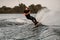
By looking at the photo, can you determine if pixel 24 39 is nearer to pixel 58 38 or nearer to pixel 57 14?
pixel 58 38

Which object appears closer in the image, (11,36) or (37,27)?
(11,36)

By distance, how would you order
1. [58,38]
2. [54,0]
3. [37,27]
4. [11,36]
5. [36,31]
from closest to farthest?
1. [58,38]
2. [11,36]
3. [36,31]
4. [37,27]
5. [54,0]

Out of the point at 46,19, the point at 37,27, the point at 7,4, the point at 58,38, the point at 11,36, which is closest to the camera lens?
the point at 58,38

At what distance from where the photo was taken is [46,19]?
29.7 ft

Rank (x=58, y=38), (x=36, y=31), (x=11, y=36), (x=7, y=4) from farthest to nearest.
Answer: (x=7, y=4) < (x=36, y=31) < (x=11, y=36) < (x=58, y=38)

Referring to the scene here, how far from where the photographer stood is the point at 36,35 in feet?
21.3

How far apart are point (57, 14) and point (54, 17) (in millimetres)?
242

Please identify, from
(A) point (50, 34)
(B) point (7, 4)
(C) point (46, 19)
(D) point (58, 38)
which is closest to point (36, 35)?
(A) point (50, 34)

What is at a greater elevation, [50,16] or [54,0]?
[54,0]

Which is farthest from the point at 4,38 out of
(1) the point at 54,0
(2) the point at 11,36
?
(1) the point at 54,0

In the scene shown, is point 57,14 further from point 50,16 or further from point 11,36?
point 11,36

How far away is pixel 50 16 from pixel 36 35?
2.95 m

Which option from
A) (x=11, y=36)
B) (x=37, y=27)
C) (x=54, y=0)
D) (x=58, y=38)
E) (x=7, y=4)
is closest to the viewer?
(x=58, y=38)

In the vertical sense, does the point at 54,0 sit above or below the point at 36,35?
above
